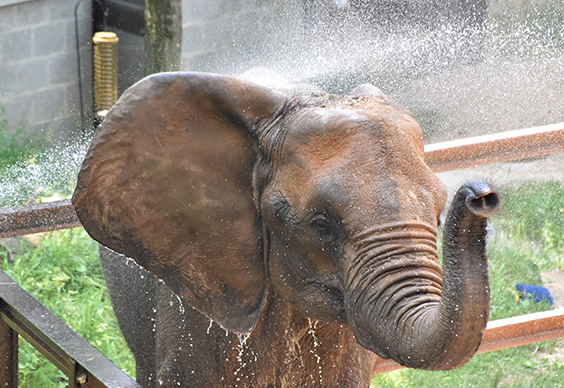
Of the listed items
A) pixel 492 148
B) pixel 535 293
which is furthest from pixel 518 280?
pixel 492 148

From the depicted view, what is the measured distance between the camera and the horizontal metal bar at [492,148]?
3354 mm

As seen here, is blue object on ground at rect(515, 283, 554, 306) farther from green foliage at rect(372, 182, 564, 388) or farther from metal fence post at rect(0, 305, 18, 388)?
Result: metal fence post at rect(0, 305, 18, 388)

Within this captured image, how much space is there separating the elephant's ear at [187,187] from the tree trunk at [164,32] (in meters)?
3.93

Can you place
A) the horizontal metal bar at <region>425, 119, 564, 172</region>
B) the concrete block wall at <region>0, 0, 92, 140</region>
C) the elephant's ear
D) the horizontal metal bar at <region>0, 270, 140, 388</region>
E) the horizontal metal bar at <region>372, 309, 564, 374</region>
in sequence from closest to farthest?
the horizontal metal bar at <region>0, 270, 140, 388</region> → the elephant's ear → the horizontal metal bar at <region>425, 119, 564, 172</region> → the horizontal metal bar at <region>372, 309, 564, 374</region> → the concrete block wall at <region>0, 0, 92, 140</region>

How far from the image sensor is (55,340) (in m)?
2.26

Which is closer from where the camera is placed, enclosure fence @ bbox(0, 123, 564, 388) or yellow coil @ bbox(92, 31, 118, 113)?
enclosure fence @ bbox(0, 123, 564, 388)

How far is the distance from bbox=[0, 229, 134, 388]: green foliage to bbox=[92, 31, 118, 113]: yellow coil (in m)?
1.98

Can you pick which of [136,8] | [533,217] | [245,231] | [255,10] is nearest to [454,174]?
[533,217]

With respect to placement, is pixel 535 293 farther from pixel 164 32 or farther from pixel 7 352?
pixel 7 352

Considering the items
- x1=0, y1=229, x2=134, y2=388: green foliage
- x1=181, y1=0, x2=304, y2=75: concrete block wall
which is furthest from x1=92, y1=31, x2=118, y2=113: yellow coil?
x1=0, y1=229, x2=134, y2=388: green foliage

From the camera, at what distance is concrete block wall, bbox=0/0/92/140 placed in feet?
23.4

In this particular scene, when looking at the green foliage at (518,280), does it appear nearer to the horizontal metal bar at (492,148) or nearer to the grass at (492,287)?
the grass at (492,287)

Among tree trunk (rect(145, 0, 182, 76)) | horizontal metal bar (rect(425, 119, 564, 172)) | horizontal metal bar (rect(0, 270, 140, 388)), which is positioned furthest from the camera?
tree trunk (rect(145, 0, 182, 76))

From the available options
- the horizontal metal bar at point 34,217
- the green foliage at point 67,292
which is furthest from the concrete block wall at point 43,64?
the horizontal metal bar at point 34,217
